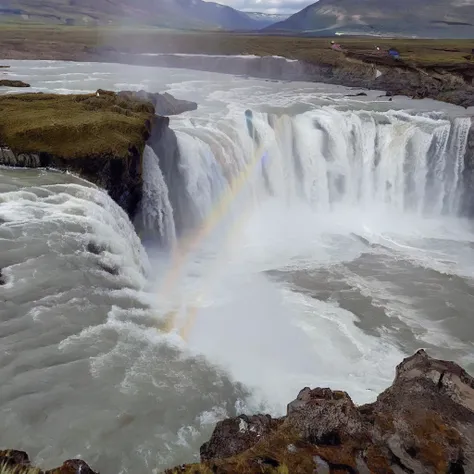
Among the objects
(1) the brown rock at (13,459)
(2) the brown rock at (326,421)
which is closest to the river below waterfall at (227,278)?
(1) the brown rock at (13,459)

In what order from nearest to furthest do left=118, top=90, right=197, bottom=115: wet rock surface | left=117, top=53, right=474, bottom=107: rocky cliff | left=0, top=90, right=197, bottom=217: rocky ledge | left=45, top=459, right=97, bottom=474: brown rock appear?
left=45, top=459, right=97, bottom=474: brown rock < left=0, top=90, right=197, bottom=217: rocky ledge < left=118, top=90, right=197, bottom=115: wet rock surface < left=117, top=53, right=474, bottom=107: rocky cliff

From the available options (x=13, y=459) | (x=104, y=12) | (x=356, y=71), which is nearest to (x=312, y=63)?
(x=356, y=71)

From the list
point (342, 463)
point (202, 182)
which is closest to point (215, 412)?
point (342, 463)

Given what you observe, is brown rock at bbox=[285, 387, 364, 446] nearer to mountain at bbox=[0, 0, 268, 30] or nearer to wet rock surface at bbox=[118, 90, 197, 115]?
wet rock surface at bbox=[118, 90, 197, 115]

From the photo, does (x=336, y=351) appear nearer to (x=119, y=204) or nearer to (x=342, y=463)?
(x=342, y=463)

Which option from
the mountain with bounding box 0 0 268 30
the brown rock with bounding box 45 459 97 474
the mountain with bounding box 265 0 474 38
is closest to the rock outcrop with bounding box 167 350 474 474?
the brown rock with bounding box 45 459 97 474

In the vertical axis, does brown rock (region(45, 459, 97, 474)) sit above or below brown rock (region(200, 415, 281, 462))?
above

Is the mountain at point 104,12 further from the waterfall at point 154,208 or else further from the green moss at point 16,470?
the green moss at point 16,470
